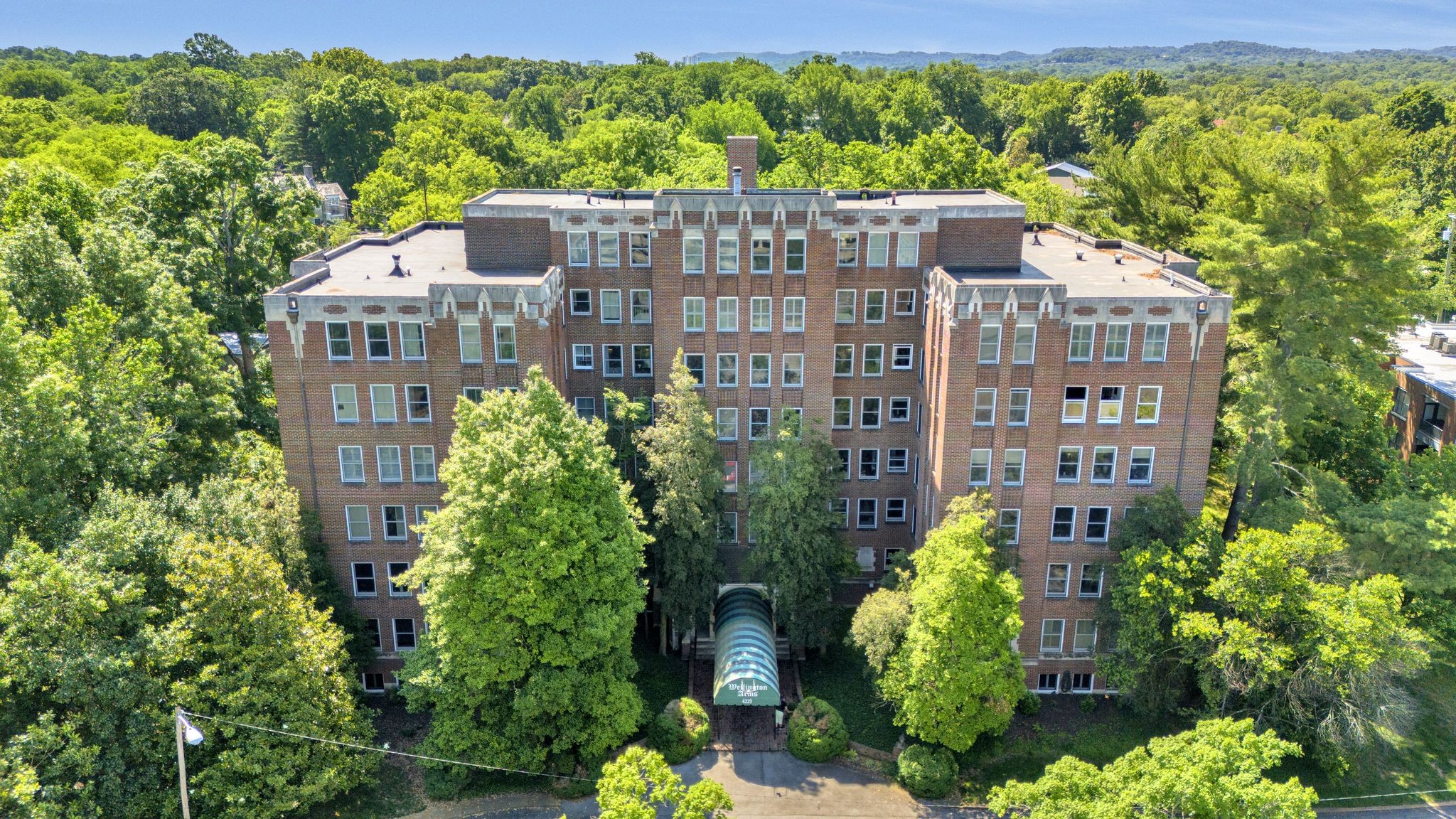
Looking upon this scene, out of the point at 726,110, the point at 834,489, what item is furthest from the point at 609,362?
the point at 726,110

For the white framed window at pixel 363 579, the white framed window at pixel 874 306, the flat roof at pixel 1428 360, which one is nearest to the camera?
the white framed window at pixel 363 579

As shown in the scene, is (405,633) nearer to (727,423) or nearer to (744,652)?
(744,652)

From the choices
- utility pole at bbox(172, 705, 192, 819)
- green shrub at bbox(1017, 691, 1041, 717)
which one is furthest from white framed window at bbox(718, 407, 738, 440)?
utility pole at bbox(172, 705, 192, 819)

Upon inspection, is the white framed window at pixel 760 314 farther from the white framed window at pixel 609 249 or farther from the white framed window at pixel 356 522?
the white framed window at pixel 356 522

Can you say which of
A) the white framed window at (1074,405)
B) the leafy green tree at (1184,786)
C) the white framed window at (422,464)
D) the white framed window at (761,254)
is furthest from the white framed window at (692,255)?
the leafy green tree at (1184,786)

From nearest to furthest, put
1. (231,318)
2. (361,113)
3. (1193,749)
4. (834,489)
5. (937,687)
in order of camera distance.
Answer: (1193,749) < (937,687) < (834,489) < (231,318) < (361,113)

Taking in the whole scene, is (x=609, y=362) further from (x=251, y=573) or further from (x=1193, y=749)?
(x=1193, y=749)
